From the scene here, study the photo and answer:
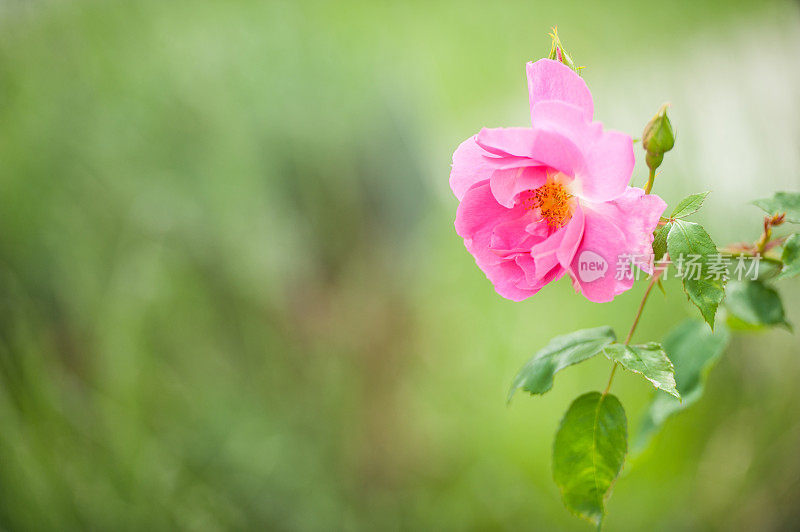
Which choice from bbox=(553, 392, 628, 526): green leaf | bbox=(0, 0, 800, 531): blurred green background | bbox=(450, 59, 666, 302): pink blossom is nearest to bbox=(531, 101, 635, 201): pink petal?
bbox=(450, 59, 666, 302): pink blossom

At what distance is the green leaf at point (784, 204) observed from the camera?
237 mm

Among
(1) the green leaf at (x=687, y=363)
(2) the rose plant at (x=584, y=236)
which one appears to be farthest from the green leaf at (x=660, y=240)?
(1) the green leaf at (x=687, y=363)

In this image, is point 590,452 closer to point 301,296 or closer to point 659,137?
point 659,137

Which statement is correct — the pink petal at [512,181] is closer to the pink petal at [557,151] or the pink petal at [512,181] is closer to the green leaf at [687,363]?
the pink petal at [557,151]

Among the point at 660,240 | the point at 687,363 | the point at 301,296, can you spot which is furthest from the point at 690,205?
the point at 301,296

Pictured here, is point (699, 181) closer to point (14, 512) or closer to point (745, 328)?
point (745, 328)

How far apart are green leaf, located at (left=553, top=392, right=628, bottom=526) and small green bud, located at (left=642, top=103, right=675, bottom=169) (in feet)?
0.36

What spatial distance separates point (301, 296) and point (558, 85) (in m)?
0.74

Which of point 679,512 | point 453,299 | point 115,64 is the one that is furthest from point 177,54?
point 679,512

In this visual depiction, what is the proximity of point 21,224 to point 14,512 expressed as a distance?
0.35 m

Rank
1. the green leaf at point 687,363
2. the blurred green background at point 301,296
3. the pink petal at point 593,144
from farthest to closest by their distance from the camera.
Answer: the blurred green background at point 301,296, the green leaf at point 687,363, the pink petal at point 593,144

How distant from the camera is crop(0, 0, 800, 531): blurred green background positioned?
66 cm

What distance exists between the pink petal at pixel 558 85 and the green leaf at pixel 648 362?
10 centimetres

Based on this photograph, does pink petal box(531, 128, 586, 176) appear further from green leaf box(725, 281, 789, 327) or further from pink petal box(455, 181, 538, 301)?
green leaf box(725, 281, 789, 327)
